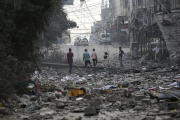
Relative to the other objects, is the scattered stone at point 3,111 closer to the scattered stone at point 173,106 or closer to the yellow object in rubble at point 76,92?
the yellow object in rubble at point 76,92

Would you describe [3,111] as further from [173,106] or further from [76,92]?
[173,106]

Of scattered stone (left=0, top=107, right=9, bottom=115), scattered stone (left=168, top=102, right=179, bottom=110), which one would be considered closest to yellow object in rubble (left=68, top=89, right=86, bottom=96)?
scattered stone (left=0, top=107, right=9, bottom=115)

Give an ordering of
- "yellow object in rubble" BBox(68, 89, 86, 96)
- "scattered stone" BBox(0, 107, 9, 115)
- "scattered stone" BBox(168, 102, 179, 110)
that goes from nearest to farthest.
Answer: "scattered stone" BBox(168, 102, 179, 110)
"scattered stone" BBox(0, 107, 9, 115)
"yellow object in rubble" BBox(68, 89, 86, 96)

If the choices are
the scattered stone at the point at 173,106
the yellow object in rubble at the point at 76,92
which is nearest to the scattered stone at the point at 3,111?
the yellow object in rubble at the point at 76,92

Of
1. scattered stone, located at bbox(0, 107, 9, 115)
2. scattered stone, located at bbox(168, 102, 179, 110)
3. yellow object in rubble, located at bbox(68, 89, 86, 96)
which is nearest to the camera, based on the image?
scattered stone, located at bbox(168, 102, 179, 110)

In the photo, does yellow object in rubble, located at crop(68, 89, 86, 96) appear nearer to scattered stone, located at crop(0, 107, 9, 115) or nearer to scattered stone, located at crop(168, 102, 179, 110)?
scattered stone, located at crop(0, 107, 9, 115)

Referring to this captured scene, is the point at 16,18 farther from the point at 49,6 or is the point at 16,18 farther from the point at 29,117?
the point at 29,117

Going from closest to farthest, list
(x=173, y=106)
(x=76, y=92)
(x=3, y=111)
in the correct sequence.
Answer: (x=173, y=106)
(x=3, y=111)
(x=76, y=92)

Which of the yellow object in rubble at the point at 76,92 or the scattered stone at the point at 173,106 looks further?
the yellow object in rubble at the point at 76,92

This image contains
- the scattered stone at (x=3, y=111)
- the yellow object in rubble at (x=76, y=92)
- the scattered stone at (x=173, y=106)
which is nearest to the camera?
the scattered stone at (x=173, y=106)

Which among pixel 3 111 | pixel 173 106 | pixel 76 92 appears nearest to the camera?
pixel 173 106

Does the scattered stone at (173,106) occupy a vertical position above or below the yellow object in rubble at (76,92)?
above

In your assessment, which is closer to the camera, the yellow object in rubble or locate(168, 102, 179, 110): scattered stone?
locate(168, 102, 179, 110): scattered stone

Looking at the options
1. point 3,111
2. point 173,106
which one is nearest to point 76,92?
point 3,111
